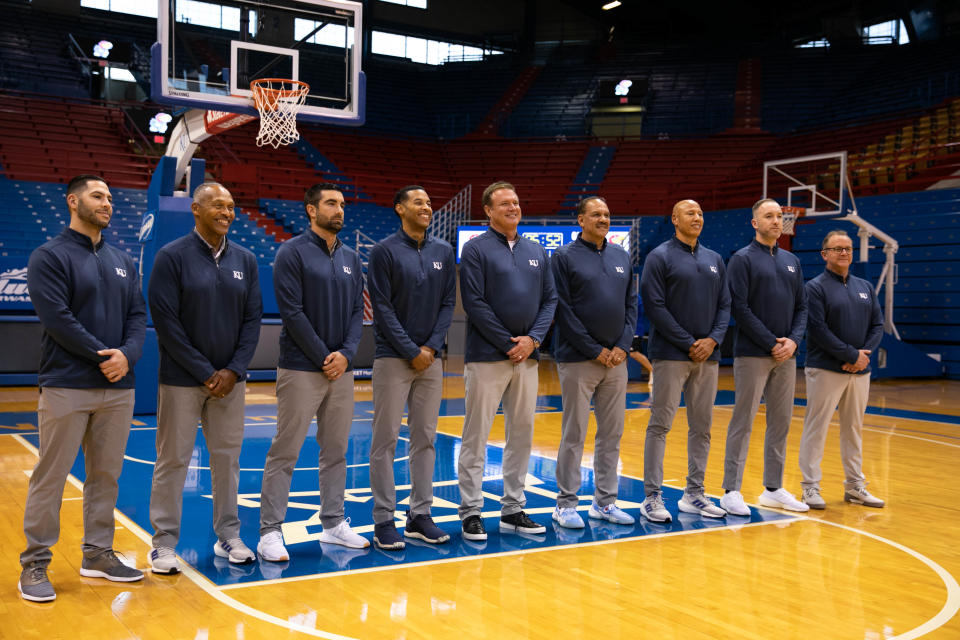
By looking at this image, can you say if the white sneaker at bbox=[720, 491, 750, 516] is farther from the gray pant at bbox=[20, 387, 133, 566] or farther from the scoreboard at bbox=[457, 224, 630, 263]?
the scoreboard at bbox=[457, 224, 630, 263]

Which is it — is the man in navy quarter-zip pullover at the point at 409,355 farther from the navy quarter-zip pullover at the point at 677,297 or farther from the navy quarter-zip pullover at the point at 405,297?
the navy quarter-zip pullover at the point at 677,297

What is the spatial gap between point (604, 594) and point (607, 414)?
5.40ft

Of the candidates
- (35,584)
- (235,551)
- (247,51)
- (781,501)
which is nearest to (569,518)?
(781,501)

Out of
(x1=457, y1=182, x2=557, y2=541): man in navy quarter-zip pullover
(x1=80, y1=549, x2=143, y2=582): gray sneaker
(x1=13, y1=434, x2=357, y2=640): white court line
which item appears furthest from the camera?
(x1=457, y1=182, x2=557, y2=541): man in navy quarter-zip pullover

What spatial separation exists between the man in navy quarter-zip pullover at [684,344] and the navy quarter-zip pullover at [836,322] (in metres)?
0.94

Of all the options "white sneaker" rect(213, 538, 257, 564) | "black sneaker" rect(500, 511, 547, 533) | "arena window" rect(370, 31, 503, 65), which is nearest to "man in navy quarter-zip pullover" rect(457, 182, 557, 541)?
"black sneaker" rect(500, 511, 547, 533)

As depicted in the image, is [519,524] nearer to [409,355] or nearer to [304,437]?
[409,355]

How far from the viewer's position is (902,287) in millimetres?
17750

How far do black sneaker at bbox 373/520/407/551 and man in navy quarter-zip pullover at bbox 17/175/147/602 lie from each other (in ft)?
4.33

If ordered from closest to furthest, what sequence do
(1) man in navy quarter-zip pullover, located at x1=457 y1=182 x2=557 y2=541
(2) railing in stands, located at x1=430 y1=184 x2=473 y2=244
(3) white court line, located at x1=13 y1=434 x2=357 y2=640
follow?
(3) white court line, located at x1=13 y1=434 x2=357 y2=640
(1) man in navy quarter-zip pullover, located at x1=457 y1=182 x2=557 y2=541
(2) railing in stands, located at x1=430 y1=184 x2=473 y2=244

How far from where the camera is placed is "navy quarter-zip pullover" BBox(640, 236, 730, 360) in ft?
19.0

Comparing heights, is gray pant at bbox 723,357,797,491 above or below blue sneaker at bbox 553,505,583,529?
above

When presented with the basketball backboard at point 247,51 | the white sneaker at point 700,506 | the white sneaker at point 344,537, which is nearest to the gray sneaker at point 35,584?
the white sneaker at point 344,537

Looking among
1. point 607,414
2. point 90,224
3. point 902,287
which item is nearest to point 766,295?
point 607,414
